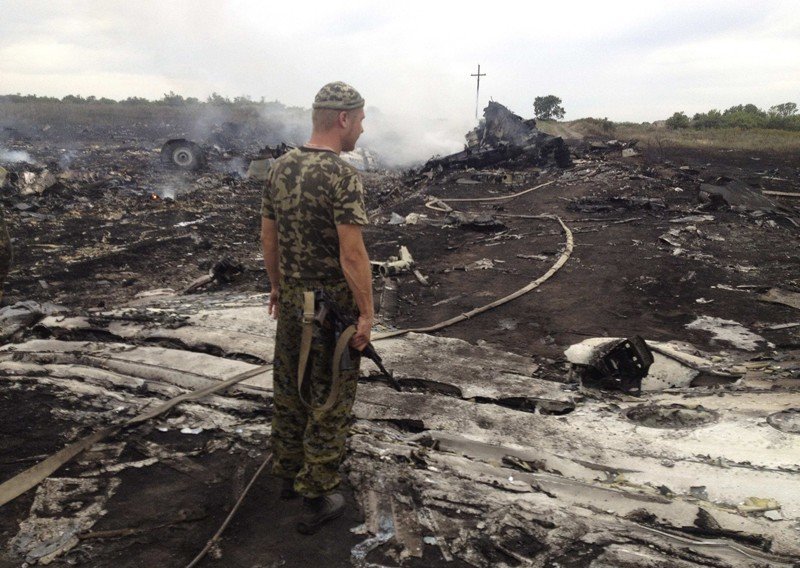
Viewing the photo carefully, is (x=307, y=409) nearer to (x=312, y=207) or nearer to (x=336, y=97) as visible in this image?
(x=312, y=207)

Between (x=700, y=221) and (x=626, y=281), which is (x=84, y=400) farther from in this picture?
(x=700, y=221)

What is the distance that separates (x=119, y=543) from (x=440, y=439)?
1.65m

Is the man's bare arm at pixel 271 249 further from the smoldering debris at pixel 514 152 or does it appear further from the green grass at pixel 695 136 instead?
the green grass at pixel 695 136

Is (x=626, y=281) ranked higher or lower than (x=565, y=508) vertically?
higher

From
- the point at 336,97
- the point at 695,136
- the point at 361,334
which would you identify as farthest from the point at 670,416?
the point at 695,136

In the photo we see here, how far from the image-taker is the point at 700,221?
9555 millimetres

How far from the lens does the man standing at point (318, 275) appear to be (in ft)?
7.22

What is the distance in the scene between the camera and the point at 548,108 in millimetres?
45656

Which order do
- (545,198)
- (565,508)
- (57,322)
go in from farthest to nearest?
1. (545,198)
2. (57,322)
3. (565,508)

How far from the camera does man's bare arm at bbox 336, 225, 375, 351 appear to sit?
2.17 meters

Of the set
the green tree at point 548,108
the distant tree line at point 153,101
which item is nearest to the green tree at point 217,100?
the distant tree line at point 153,101

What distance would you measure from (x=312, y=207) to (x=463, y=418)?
5.81ft

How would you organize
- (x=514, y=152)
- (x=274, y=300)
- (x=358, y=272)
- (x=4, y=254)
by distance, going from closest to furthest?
1. (x=358, y=272)
2. (x=274, y=300)
3. (x=4, y=254)
4. (x=514, y=152)

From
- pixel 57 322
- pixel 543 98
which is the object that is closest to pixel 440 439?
pixel 57 322
